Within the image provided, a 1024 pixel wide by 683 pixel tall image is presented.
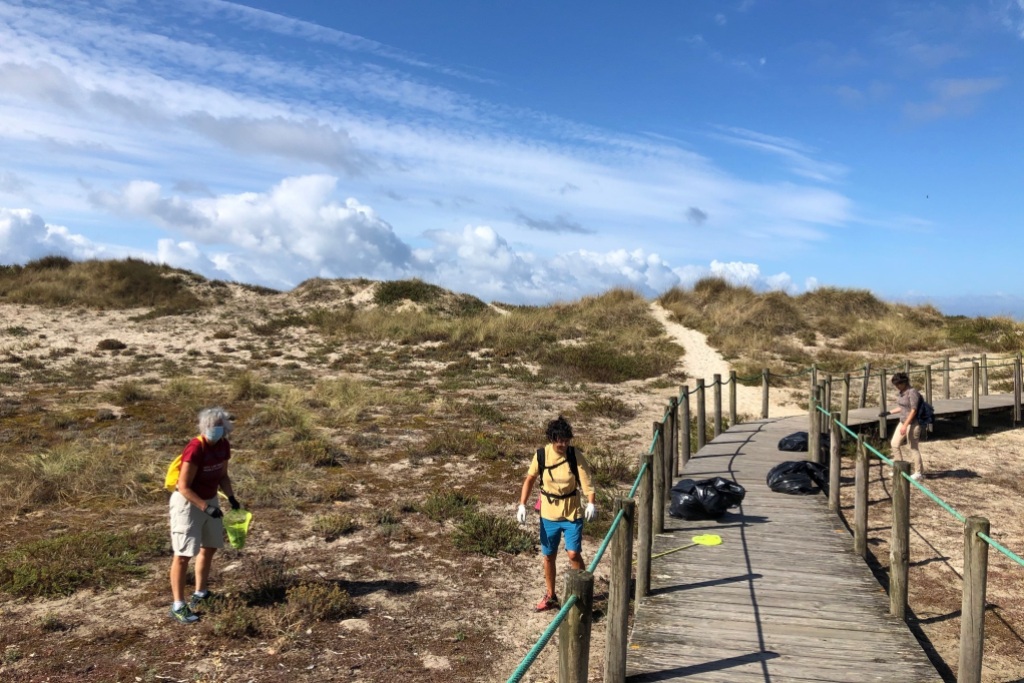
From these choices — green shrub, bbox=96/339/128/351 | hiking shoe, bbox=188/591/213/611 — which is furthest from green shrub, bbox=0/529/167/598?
green shrub, bbox=96/339/128/351

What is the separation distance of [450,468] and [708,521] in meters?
5.36

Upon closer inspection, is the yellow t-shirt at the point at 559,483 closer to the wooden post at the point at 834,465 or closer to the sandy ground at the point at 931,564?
the sandy ground at the point at 931,564

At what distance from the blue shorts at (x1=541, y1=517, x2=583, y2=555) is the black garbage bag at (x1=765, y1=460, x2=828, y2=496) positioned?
188 inches

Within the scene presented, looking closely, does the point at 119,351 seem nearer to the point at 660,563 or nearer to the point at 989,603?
the point at 660,563

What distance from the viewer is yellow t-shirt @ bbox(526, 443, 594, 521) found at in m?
Answer: 6.32

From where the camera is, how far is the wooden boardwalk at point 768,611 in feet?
16.6

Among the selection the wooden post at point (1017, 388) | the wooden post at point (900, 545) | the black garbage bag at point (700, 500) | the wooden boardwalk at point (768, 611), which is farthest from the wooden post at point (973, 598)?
the wooden post at point (1017, 388)

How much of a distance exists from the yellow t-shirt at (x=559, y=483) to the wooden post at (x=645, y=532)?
1.64ft

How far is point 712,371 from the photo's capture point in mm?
→ 26656

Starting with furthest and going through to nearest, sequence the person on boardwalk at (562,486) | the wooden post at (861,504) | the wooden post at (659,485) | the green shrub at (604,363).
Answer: the green shrub at (604,363), the wooden post at (659,485), the wooden post at (861,504), the person on boardwalk at (562,486)

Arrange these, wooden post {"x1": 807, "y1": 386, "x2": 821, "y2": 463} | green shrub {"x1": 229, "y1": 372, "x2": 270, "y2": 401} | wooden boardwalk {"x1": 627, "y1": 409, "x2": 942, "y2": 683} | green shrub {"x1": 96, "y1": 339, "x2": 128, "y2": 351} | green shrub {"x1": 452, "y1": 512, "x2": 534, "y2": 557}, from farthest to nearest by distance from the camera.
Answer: green shrub {"x1": 96, "y1": 339, "x2": 128, "y2": 351} → green shrub {"x1": 229, "y1": 372, "x2": 270, "y2": 401} → wooden post {"x1": 807, "y1": 386, "x2": 821, "y2": 463} → green shrub {"x1": 452, "y1": 512, "x2": 534, "y2": 557} → wooden boardwalk {"x1": 627, "y1": 409, "x2": 942, "y2": 683}

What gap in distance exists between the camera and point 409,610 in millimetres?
7008

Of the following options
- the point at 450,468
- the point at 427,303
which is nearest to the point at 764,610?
the point at 450,468

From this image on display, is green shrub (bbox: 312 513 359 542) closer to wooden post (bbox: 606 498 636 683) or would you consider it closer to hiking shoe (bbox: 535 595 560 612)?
hiking shoe (bbox: 535 595 560 612)
